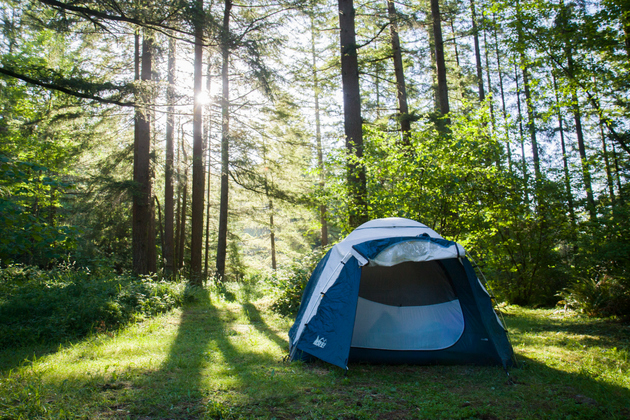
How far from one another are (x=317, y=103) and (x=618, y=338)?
1725 cm

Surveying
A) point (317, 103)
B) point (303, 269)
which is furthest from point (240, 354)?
point (317, 103)

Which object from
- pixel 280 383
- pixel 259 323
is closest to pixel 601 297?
pixel 259 323

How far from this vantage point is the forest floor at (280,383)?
3170 mm

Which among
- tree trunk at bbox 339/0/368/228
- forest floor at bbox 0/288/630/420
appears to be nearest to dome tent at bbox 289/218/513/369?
forest floor at bbox 0/288/630/420

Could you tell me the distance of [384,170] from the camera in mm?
7961

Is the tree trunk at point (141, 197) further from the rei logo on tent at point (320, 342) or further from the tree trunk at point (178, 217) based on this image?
the rei logo on tent at point (320, 342)

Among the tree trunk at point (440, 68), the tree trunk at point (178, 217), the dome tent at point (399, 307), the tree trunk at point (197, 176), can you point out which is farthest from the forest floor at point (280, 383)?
the tree trunk at point (178, 217)

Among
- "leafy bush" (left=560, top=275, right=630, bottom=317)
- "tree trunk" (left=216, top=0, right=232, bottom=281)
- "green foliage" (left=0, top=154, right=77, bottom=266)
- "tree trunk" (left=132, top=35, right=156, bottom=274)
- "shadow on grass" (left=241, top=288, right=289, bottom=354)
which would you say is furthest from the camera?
"tree trunk" (left=216, top=0, right=232, bottom=281)

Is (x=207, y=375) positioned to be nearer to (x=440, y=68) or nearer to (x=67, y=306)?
(x=67, y=306)

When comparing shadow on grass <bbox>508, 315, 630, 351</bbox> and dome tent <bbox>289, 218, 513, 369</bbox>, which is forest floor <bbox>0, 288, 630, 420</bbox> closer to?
shadow on grass <bbox>508, 315, 630, 351</bbox>

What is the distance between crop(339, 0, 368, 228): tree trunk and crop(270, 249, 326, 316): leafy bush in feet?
5.34

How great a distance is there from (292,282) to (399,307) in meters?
4.01

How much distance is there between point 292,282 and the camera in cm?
903

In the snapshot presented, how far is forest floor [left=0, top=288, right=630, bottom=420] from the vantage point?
3170 millimetres
